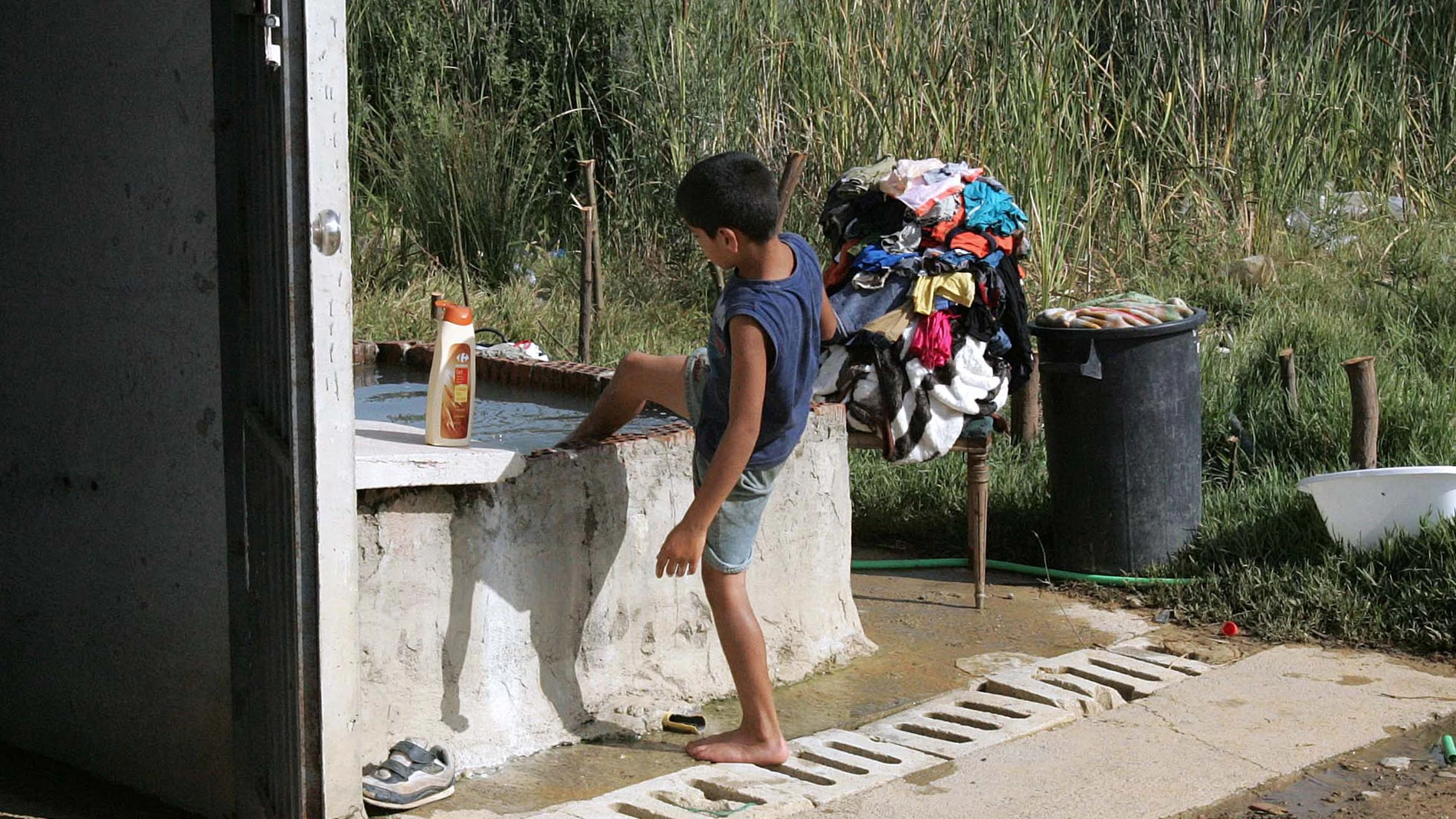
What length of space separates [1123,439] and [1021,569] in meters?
0.64

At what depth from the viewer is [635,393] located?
13.9 feet

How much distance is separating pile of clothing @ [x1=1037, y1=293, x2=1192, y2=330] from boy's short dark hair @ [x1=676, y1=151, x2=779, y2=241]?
2.06 metres

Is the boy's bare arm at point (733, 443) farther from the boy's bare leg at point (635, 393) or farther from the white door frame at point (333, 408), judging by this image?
the white door frame at point (333, 408)

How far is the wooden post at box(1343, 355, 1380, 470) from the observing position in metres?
5.56

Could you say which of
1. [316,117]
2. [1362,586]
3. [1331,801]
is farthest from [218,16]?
[1362,586]

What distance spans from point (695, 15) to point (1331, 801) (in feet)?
23.2

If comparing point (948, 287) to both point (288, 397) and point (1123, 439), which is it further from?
point (288, 397)

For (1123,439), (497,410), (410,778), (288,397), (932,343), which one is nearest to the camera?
(288,397)

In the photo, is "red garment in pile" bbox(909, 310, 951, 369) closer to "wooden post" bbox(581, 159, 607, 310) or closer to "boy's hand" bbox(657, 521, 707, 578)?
"boy's hand" bbox(657, 521, 707, 578)

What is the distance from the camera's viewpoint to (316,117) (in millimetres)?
3018

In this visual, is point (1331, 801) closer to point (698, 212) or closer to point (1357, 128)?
point (698, 212)

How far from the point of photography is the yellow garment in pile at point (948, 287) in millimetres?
5281

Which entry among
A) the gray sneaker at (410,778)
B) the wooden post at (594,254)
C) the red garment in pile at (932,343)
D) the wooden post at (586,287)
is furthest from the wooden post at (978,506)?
the wooden post at (594,254)

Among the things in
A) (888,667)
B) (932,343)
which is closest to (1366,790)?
(888,667)
